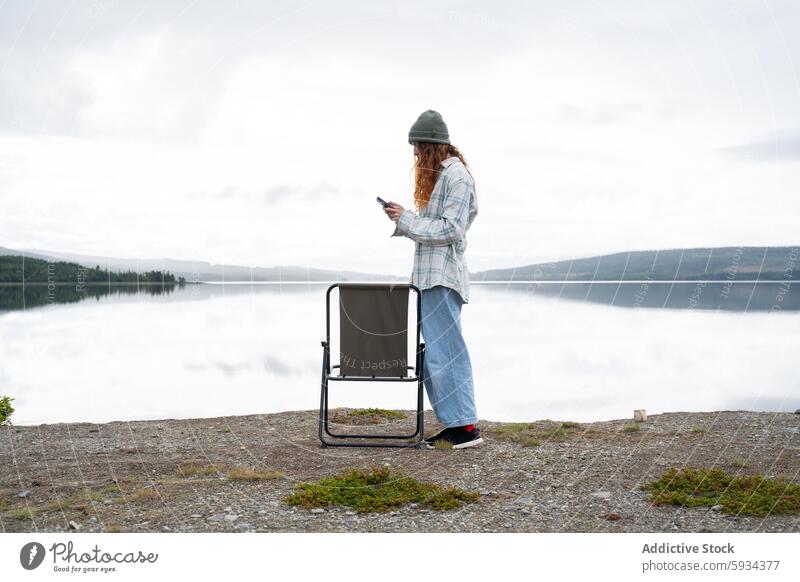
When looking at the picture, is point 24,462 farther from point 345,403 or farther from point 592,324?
point 592,324

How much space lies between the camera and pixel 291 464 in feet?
21.8

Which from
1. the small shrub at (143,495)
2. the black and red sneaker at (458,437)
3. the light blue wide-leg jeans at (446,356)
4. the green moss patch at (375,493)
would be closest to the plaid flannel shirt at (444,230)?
the light blue wide-leg jeans at (446,356)

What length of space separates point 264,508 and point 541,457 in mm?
2478

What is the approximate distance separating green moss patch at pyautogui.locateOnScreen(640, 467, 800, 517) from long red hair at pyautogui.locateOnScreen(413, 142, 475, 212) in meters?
2.86

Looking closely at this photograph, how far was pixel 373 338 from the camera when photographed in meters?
7.04

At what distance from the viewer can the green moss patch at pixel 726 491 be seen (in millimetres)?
5309

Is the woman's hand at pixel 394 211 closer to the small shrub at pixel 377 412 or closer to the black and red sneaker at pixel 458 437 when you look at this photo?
the black and red sneaker at pixel 458 437

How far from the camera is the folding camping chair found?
698 cm

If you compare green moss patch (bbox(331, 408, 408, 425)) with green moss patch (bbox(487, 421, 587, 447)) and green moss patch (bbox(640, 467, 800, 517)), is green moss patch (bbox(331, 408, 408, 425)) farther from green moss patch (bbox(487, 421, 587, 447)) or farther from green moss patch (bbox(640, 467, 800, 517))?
green moss patch (bbox(640, 467, 800, 517))

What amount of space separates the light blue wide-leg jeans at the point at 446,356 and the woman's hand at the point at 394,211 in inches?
Result: 26.1

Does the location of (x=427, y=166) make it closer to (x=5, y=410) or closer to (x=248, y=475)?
(x=248, y=475)

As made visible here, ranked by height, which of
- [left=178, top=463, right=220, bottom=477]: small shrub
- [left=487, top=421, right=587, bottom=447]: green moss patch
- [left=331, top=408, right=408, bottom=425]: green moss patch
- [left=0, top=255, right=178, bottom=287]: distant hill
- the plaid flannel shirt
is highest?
the plaid flannel shirt

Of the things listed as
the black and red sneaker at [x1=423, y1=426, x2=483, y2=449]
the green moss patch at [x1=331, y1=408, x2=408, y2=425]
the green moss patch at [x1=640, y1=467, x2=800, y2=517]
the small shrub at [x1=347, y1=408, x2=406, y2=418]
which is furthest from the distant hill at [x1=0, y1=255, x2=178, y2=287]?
the green moss patch at [x1=640, y1=467, x2=800, y2=517]

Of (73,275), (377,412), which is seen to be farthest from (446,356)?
(73,275)
